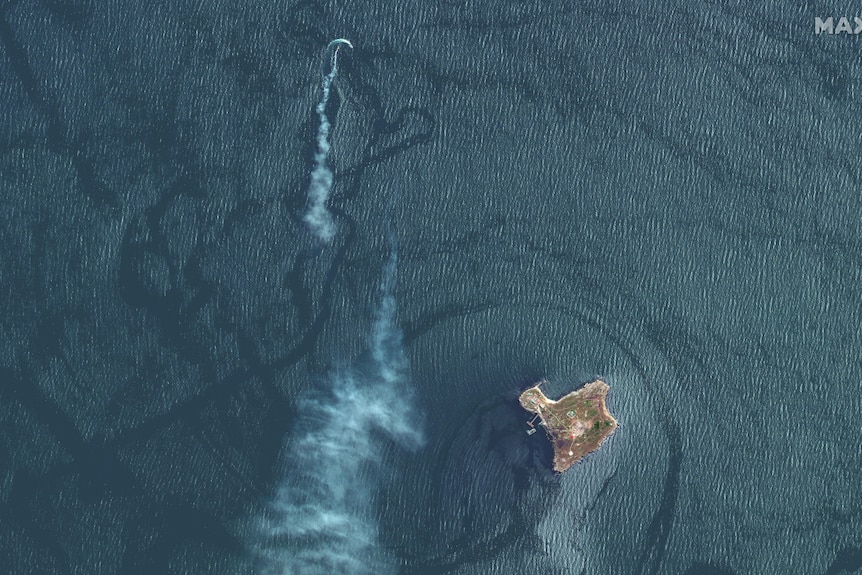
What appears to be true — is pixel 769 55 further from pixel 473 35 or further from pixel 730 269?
pixel 473 35

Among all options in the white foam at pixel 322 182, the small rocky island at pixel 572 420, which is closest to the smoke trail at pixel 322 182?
the white foam at pixel 322 182

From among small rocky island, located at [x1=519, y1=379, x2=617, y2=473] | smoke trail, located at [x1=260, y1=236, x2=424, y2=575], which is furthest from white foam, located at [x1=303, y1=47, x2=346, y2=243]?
small rocky island, located at [x1=519, y1=379, x2=617, y2=473]

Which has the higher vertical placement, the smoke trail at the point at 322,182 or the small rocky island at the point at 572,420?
the smoke trail at the point at 322,182

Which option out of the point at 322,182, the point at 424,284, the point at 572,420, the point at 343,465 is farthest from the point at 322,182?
the point at 572,420

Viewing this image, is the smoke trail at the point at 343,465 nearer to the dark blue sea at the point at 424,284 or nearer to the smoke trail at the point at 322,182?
the dark blue sea at the point at 424,284

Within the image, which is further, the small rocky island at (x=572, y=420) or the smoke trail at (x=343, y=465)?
the smoke trail at (x=343, y=465)

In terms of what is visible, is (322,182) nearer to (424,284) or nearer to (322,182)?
(322,182)
